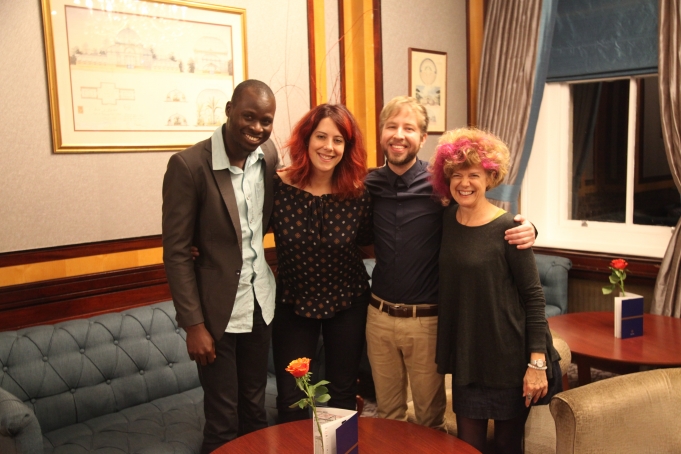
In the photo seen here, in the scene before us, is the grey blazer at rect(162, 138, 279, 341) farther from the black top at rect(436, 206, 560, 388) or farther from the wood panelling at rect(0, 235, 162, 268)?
the wood panelling at rect(0, 235, 162, 268)

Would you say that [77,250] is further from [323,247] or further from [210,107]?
[323,247]

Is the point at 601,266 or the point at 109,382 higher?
the point at 601,266

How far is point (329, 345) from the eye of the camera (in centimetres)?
218

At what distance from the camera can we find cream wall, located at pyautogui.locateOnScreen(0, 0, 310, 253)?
2.56 m

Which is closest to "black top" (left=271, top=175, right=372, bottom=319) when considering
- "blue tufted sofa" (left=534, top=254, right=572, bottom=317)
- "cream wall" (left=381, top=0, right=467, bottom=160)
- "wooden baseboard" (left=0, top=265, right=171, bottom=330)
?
"wooden baseboard" (left=0, top=265, right=171, bottom=330)

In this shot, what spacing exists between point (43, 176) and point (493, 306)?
6.42 feet

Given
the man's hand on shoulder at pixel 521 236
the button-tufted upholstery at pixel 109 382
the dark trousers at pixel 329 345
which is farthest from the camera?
the button-tufted upholstery at pixel 109 382

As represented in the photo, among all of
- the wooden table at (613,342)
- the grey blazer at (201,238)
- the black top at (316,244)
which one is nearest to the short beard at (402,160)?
the black top at (316,244)

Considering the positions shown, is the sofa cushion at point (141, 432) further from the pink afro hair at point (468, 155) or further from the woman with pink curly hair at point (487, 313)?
the pink afro hair at point (468, 155)

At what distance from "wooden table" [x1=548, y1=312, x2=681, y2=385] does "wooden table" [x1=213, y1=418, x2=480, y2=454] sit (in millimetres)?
1101

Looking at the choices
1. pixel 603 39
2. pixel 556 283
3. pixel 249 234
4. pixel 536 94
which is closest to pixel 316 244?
pixel 249 234

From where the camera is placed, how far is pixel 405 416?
2.20 metres

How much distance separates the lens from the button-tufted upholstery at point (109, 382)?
2289mm

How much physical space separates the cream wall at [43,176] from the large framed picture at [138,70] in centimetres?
5
